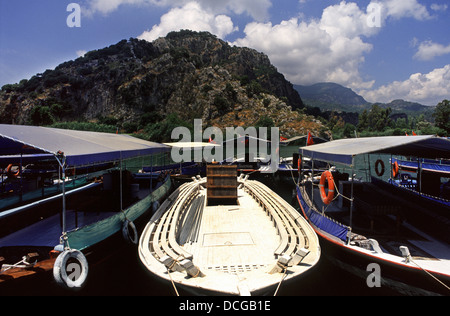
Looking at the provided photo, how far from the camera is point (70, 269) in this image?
5.96 metres

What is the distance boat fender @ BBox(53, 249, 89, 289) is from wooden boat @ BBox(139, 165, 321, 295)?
1430 millimetres

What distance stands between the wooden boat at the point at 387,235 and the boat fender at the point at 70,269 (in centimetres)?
729

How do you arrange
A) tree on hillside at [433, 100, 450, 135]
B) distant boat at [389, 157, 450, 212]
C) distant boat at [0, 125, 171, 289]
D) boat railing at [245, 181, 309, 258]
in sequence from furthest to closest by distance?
tree on hillside at [433, 100, 450, 135] < distant boat at [389, 157, 450, 212] < boat railing at [245, 181, 309, 258] < distant boat at [0, 125, 171, 289]

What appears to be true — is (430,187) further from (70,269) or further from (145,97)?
(145,97)

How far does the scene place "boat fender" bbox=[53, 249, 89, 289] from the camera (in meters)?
5.46

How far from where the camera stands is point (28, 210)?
8.89 m

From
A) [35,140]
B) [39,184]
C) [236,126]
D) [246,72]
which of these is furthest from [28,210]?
[246,72]

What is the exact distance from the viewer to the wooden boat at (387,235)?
6156mm

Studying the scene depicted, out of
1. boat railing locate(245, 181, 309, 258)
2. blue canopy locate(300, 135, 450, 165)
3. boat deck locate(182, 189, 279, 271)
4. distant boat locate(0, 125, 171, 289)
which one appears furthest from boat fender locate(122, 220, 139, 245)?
blue canopy locate(300, 135, 450, 165)

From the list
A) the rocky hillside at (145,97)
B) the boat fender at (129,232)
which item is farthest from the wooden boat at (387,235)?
the rocky hillside at (145,97)

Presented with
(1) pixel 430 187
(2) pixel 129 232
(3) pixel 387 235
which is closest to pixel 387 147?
(3) pixel 387 235

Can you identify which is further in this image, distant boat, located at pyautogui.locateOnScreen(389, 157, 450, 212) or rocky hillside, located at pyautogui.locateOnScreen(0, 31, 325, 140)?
rocky hillside, located at pyautogui.locateOnScreen(0, 31, 325, 140)

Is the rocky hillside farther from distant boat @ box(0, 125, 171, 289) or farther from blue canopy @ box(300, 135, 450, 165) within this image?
distant boat @ box(0, 125, 171, 289)
